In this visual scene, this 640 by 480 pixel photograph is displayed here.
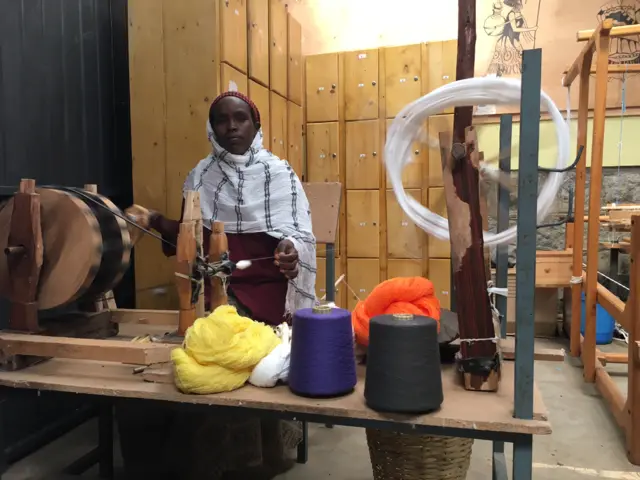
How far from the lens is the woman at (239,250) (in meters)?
1.86

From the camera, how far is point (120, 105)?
8.68 ft

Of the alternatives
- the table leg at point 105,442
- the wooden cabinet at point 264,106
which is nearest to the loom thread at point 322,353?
the table leg at point 105,442

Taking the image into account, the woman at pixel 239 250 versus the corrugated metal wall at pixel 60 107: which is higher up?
the corrugated metal wall at pixel 60 107

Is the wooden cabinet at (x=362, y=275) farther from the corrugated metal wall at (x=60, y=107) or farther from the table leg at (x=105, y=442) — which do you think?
the table leg at (x=105, y=442)

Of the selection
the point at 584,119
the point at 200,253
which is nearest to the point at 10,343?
the point at 200,253

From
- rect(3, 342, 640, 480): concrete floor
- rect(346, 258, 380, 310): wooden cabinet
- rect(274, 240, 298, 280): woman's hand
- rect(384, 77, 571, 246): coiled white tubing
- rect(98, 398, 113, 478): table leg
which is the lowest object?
rect(3, 342, 640, 480): concrete floor

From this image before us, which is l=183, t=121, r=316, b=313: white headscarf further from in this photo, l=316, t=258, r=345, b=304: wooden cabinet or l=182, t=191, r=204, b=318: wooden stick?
l=316, t=258, r=345, b=304: wooden cabinet

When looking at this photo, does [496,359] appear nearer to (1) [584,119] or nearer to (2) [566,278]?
(1) [584,119]

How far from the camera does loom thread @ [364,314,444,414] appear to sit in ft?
3.21

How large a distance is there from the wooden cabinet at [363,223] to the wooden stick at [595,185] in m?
1.53

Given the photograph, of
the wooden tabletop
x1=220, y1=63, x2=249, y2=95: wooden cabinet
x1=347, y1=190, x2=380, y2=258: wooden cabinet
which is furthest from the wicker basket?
x1=347, y1=190, x2=380, y2=258: wooden cabinet

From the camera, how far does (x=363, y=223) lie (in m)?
4.07

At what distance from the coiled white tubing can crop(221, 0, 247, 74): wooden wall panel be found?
1561 mm

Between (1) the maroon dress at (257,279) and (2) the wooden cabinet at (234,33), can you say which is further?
(2) the wooden cabinet at (234,33)
